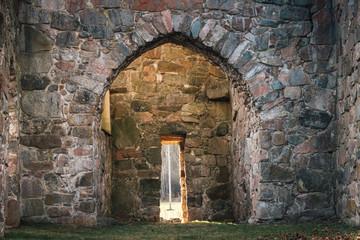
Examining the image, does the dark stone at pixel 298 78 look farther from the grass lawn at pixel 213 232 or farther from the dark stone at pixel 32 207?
the dark stone at pixel 32 207

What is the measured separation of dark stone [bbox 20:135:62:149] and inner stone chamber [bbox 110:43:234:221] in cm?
290

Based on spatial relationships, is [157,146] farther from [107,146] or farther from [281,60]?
[281,60]

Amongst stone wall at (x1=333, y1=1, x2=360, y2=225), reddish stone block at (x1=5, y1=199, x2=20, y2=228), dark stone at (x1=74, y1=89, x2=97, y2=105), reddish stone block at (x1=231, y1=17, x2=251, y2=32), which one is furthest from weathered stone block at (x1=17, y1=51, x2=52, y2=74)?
stone wall at (x1=333, y1=1, x2=360, y2=225)

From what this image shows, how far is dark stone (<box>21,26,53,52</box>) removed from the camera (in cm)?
593

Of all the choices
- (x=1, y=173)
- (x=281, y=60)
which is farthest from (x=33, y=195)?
(x=281, y=60)

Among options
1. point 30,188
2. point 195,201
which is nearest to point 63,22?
point 30,188

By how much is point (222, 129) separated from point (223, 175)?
855mm

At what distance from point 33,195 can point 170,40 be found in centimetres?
262

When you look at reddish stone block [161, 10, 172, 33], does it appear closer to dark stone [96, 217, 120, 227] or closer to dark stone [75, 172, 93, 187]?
dark stone [75, 172, 93, 187]

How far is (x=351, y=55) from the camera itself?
17.6ft

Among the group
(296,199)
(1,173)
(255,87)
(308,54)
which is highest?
(308,54)

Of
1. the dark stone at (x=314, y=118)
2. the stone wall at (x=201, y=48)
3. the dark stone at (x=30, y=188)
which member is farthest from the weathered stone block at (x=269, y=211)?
the dark stone at (x=30, y=188)

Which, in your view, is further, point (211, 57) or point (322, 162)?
point (211, 57)

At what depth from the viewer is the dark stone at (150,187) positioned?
28.3 feet
